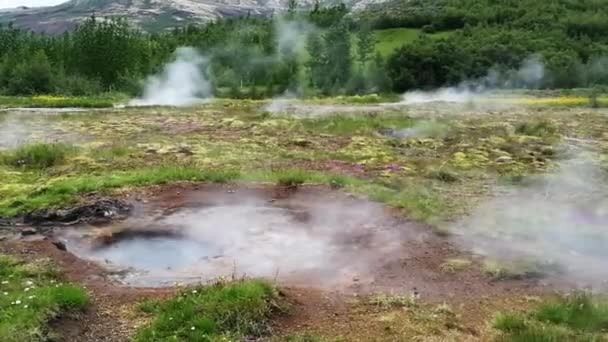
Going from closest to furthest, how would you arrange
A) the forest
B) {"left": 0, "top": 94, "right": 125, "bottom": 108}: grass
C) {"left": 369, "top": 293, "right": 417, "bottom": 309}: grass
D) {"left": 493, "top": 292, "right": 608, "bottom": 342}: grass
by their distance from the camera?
{"left": 493, "top": 292, "right": 608, "bottom": 342}: grass < {"left": 369, "top": 293, "right": 417, "bottom": 309}: grass < {"left": 0, "top": 94, "right": 125, "bottom": 108}: grass < the forest

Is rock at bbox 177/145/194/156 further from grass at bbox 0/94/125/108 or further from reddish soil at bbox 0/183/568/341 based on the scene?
grass at bbox 0/94/125/108

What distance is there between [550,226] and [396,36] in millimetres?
73959

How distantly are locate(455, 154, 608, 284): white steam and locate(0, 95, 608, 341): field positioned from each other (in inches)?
2.3

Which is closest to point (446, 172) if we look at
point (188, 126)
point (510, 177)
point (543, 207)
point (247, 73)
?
point (510, 177)

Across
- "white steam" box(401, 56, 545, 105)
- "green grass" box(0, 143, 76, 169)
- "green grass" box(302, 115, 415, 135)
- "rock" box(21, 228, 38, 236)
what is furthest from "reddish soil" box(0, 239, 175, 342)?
"white steam" box(401, 56, 545, 105)

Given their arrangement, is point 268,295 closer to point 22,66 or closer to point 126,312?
point 126,312

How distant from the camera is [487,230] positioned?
1309 cm

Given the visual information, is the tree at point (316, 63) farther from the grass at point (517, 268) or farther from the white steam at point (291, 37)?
the grass at point (517, 268)

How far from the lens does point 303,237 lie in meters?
12.5

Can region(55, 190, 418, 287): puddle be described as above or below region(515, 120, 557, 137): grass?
above

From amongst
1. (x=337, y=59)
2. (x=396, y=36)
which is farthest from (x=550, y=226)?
(x=396, y=36)

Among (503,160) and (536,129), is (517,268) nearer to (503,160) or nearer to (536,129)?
(503,160)

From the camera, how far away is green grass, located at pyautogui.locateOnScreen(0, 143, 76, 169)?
19062mm

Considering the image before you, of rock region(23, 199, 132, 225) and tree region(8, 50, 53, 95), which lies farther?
tree region(8, 50, 53, 95)
